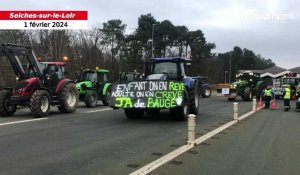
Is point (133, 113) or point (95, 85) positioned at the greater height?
point (95, 85)

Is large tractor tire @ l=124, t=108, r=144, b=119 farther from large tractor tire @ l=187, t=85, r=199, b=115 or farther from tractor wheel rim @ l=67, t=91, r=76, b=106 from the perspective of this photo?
tractor wheel rim @ l=67, t=91, r=76, b=106

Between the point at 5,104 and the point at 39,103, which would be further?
the point at 5,104

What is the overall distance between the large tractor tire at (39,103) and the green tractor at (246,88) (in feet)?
65.4

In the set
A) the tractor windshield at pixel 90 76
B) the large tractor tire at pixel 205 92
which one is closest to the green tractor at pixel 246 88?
the large tractor tire at pixel 205 92

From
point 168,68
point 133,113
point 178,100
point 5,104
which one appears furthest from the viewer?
point 168,68

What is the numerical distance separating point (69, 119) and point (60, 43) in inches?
983

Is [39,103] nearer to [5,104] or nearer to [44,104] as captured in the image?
[44,104]

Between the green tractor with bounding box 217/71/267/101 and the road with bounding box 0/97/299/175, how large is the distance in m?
18.4

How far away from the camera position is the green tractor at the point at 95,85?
23062 millimetres

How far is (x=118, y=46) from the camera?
206ft

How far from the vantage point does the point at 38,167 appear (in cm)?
760

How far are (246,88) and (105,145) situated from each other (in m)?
25.2

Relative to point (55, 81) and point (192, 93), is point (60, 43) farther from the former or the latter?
point (192, 93)

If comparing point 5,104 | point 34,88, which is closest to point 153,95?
point 34,88
